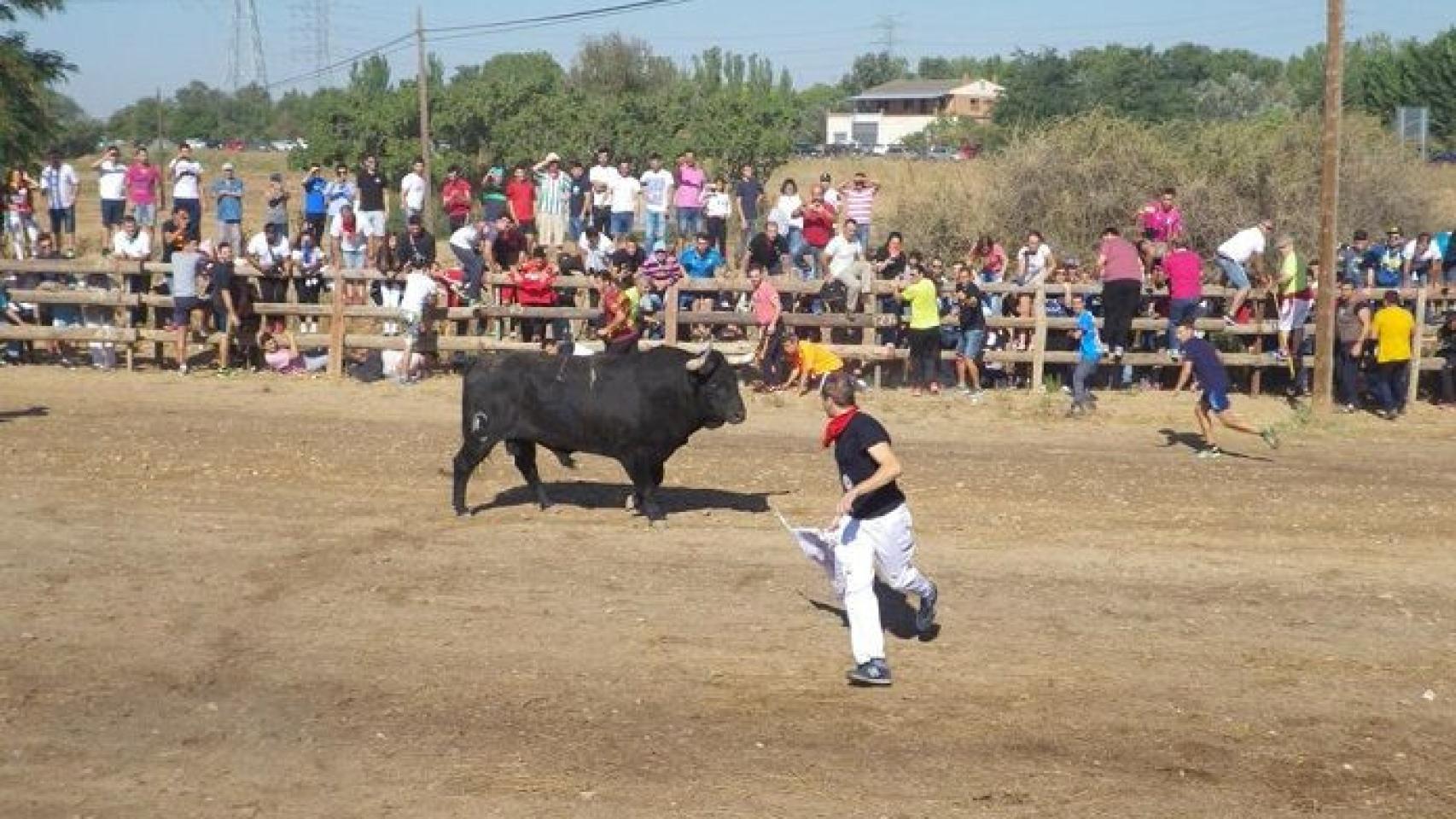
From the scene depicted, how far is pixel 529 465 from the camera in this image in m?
15.6

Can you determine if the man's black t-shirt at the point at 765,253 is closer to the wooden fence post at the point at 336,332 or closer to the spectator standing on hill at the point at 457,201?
the spectator standing on hill at the point at 457,201

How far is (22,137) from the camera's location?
23.9m

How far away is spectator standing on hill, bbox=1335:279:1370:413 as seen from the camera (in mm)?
22422

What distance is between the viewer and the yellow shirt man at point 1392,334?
72.4 ft

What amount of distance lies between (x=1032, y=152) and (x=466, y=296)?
12414 millimetres

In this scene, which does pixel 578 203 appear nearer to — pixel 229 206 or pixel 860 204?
pixel 860 204

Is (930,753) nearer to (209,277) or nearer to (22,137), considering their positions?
(209,277)

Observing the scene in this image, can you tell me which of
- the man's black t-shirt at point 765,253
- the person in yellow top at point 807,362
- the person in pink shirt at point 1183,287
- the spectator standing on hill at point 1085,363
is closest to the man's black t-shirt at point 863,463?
the person in yellow top at point 807,362

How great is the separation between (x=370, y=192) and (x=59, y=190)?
5.57 metres

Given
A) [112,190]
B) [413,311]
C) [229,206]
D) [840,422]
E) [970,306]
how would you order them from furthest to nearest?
1. [112,190]
2. [229,206]
3. [413,311]
4. [970,306]
5. [840,422]

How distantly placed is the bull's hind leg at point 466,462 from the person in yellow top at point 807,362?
24.0 ft

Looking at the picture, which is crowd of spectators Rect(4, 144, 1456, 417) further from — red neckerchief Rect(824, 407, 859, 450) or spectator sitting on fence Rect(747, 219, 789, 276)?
red neckerchief Rect(824, 407, 859, 450)

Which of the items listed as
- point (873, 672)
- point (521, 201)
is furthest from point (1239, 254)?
point (873, 672)

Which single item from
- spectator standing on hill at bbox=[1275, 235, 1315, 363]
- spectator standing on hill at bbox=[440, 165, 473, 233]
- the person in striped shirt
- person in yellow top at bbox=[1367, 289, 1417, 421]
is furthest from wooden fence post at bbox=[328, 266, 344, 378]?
person in yellow top at bbox=[1367, 289, 1417, 421]
